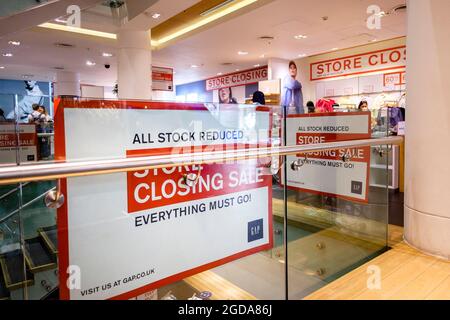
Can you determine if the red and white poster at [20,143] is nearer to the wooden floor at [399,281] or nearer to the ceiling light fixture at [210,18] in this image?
the wooden floor at [399,281]

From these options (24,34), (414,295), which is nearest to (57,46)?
(24,34)

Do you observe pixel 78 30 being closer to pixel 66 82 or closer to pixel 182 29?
pixel 182 29

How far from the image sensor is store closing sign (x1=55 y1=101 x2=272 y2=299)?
116 cm

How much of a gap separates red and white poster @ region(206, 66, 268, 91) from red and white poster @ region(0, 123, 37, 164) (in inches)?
346

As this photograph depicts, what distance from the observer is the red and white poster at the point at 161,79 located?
8.57m

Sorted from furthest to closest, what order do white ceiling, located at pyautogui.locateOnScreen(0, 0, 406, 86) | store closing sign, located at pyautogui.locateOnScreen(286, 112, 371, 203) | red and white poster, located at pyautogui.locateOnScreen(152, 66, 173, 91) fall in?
red and white poster, located at pyautogui.locateOnScreen(152, 66, 173, 91), white ceiling, located at pyautogui.locateOnScreen(0, 0, 406, 86), store closing sign, located at pyautogui.locateOnScreen(286, 112, 371, 203)

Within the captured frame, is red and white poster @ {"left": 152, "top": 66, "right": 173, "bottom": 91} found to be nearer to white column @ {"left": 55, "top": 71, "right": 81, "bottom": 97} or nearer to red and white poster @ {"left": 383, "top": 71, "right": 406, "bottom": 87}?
white column @ {"left": 55, "top": 71, "right": 81, "bottom": 97}

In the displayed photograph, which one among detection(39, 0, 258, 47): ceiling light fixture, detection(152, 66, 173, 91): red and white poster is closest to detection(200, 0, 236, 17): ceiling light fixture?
detection(39, 0, 258, 47): ceiling light fixture

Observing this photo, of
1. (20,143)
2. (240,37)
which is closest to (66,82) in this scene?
(240,37)

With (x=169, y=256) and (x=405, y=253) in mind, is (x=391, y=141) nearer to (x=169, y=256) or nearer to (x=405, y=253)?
(x=405, y=253)

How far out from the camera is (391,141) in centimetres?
240

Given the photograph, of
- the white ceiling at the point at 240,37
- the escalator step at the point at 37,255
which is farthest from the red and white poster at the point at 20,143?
the white ceiling at the point at 240,37

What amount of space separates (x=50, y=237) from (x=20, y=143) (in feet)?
3.91

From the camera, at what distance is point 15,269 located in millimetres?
1180
